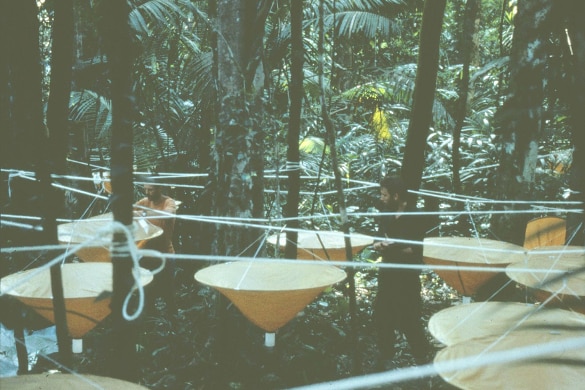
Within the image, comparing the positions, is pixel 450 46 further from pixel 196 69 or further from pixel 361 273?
pixel 196 69

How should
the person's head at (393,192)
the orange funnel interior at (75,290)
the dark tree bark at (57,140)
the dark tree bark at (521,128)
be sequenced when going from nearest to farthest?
the dark tree bark at (57,140)
the orange funnel interior at (75,290)
the person's head at (393,192)
the dark tree bark at (521,128)

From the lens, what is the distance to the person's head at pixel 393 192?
404cm

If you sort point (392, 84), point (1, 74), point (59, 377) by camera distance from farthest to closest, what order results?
point (392, 84), point (1, 74), point (59, 377)

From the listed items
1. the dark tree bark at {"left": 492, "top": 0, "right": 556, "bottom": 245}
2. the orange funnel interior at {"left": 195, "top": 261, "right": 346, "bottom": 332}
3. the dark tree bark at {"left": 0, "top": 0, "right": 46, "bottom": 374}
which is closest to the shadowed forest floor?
the orange funnel interior at {"left": 195, "top": 261, "right": 346, "bottom": 332}

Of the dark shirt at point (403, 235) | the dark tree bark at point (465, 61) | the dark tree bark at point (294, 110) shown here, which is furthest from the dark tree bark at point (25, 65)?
the dark tree bark at point (465, 61)

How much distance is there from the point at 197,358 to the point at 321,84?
8.11 feet

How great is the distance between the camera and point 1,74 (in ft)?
7.11

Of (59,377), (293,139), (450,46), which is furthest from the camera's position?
(450,46)

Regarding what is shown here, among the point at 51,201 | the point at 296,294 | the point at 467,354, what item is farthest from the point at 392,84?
the point at 51,201

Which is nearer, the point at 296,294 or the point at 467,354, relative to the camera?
the point at 467,354

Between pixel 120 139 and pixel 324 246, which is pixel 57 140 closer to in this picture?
pixel 120 139

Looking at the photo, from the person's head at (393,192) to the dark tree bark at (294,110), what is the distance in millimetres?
621

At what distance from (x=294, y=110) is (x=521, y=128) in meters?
1.76

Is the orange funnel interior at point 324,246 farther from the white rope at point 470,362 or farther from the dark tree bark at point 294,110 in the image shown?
the white rope at point 470,362
